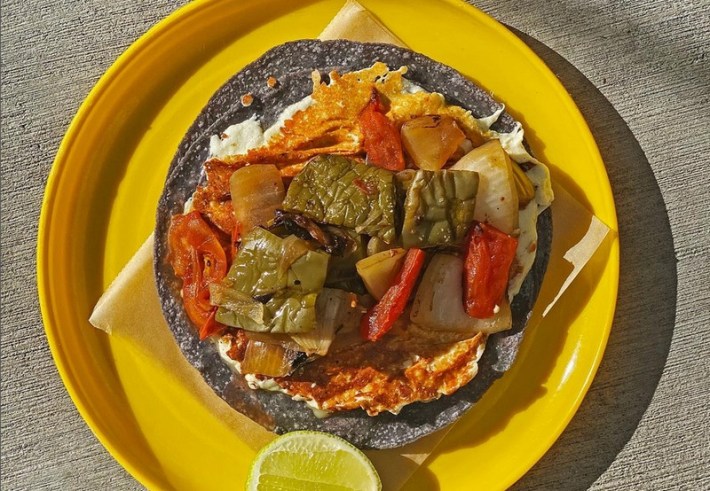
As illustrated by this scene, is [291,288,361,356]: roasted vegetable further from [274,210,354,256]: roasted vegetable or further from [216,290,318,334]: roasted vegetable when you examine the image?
[274,210,354,256]: roasted vegetable

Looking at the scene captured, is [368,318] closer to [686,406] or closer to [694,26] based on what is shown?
[686,406]

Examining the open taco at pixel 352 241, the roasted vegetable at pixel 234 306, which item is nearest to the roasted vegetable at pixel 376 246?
the open taco at pixel 352 241

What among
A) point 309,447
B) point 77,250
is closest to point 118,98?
point 77,250

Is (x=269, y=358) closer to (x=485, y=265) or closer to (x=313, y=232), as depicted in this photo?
(x=313, y=232)

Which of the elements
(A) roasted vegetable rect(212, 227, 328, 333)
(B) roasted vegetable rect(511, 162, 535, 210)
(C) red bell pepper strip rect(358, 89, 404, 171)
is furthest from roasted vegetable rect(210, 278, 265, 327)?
(B) roasted vegetable rect(511, 162, 535, 210)

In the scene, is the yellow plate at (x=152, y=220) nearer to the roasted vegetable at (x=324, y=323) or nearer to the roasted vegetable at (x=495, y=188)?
the roasted vegetable at (x=495, y=188)
